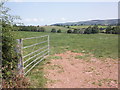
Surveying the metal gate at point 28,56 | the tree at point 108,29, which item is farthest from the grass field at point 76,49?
the tree at point 108,29

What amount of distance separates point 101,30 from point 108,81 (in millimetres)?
21624

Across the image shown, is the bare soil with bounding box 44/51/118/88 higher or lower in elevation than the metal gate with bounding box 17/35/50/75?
lower

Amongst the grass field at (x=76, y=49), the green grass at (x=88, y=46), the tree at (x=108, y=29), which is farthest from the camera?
the tree at (x=108, y=29)

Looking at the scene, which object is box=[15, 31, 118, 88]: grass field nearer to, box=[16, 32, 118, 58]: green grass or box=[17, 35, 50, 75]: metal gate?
box=[16, 32, 118, 58]: green grass

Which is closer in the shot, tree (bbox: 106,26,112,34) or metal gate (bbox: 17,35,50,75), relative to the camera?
metal gate (bbox: 17,35,50,75)

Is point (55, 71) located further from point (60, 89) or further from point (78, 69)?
point (60, 89)

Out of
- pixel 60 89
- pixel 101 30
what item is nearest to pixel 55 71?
pixel 60 89

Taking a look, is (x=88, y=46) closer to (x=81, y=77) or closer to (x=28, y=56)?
(x=28, y=56)

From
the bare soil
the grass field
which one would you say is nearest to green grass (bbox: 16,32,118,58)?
the grass field

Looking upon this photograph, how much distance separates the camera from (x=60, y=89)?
3254 millimetres

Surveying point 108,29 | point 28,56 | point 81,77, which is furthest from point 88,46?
point 108,29

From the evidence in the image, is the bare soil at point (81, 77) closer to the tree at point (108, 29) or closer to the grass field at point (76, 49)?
the grass field at point (76, 49)

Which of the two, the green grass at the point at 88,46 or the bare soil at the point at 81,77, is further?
the green grass at the point at 88,46

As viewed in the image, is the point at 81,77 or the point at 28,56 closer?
the point at 81,77
